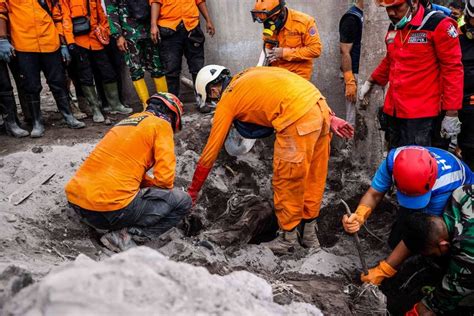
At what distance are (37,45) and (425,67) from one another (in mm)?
3904

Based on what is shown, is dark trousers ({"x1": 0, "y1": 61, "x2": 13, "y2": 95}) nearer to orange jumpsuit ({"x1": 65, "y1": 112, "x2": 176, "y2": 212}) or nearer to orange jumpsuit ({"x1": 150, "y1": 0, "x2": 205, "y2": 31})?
orange jumpsuit ({"x1": 150, "y1": 0, "x2": 205, "y2": 31})

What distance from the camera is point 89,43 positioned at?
553cm

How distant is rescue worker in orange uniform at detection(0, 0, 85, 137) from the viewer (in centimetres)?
481

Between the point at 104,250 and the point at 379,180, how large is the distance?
6.87ft

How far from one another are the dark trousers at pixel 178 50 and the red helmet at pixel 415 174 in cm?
354

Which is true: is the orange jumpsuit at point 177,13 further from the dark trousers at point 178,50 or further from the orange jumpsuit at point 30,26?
the orange jumpsuit at point 30,26

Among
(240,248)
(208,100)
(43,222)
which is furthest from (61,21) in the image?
(240,248)

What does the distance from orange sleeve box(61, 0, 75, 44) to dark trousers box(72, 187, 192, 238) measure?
2.51 metres

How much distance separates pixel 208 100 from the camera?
4180mm

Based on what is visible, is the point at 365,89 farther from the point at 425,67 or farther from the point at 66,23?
the point at 66,23

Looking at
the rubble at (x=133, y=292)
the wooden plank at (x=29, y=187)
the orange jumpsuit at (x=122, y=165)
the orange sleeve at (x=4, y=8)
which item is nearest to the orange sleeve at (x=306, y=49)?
the orange jumpsuit at (x=122, y=165)

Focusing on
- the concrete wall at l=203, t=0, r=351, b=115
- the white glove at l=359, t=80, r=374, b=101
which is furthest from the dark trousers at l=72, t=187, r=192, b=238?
the concrete wall at l=203, t=0, r=351, b=115

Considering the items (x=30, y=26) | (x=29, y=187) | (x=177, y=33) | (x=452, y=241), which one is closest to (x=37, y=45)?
(x=30, y=26)

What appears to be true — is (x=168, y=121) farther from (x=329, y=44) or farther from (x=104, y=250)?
(x=329, y=44)
